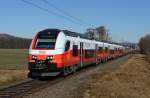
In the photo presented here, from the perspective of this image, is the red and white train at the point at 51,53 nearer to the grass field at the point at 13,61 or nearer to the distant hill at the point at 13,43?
the grass field at the point at 13,61

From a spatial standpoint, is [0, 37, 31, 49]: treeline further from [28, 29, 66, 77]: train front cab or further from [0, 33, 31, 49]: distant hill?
[28, 29, 66, 77]: train front cab

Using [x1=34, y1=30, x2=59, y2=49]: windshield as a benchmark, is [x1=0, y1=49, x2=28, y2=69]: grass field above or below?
below

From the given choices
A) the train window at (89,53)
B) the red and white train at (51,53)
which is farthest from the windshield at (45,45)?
the train window at (89,53)

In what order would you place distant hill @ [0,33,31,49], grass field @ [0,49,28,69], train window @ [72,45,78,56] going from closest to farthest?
train window @ [72,45,78,56] → grass field @ [0,49,28,69] → distant hill @ [0,33,31,49]

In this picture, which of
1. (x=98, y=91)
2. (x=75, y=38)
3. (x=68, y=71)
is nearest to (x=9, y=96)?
(x=98, y=91)

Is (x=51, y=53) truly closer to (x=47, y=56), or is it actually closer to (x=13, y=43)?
(x=47, y=56)

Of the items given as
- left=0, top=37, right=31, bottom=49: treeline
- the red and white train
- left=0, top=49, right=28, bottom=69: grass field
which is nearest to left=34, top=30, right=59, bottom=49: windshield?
the red and white train

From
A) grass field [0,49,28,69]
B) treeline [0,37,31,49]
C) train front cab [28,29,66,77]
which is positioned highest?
treeline [0,37,31,49]

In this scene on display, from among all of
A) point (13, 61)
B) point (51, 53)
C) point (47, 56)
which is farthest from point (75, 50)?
point (13, 61)

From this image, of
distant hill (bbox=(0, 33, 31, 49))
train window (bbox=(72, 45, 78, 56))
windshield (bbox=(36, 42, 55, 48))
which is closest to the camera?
windshield (bbox=(36, 42, 55, 48))

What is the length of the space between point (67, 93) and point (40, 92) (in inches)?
50.1

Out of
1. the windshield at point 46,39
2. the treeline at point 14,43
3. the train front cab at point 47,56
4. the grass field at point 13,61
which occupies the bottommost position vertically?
the grass field at point 13,61

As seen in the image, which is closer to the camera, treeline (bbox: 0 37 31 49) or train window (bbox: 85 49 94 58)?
train window (bbox: 85 49 94 58)

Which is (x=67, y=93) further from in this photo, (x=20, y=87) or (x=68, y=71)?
(x=68, y=71)
